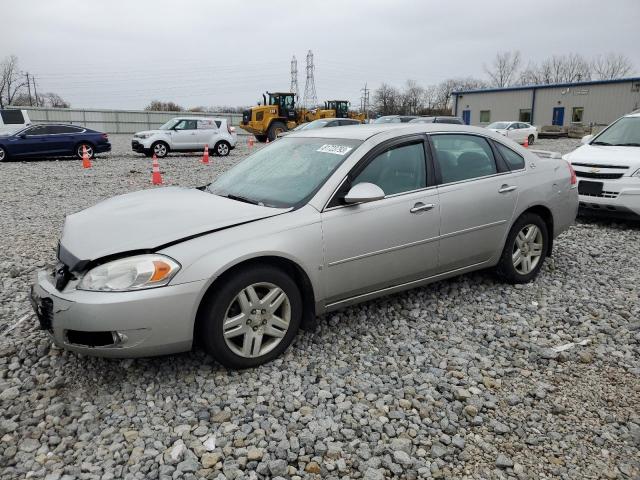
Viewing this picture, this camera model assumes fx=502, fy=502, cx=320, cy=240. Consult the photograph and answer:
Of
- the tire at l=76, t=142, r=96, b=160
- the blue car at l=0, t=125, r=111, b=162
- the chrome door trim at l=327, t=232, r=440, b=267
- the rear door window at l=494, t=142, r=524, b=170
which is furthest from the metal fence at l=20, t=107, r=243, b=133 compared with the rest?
the chrome door trim at l=327, t=232, r=440, b=267

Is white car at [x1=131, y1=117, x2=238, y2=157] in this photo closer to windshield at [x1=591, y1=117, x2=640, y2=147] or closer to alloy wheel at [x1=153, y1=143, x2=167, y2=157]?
alloy wheel at [x1=153, y1=143, x2=167, y2=157]

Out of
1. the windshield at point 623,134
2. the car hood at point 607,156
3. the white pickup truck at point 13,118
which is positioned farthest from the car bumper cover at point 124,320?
the white pickup truck at point 13,118

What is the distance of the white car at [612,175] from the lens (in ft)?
22.7

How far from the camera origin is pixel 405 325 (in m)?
3.99

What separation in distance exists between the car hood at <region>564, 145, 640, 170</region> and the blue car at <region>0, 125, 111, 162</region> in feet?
51.7

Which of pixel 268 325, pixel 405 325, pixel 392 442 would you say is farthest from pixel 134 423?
pixel 405 325

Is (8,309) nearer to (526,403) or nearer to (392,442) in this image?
(392,442)

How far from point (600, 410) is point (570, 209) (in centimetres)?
271

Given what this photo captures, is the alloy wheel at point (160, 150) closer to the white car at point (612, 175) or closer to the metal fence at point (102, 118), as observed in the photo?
the white car at point (612, 175)

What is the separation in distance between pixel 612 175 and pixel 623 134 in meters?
1.42

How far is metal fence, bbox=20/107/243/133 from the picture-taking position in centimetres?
3672

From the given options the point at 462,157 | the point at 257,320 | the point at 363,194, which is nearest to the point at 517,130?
the point at 462,157

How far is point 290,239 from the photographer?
326 centimetres

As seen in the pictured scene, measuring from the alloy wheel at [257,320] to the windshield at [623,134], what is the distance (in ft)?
22.7
